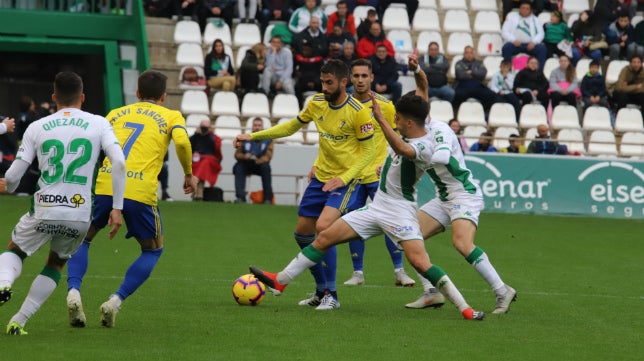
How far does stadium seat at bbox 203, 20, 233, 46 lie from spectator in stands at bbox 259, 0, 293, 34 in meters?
0.88

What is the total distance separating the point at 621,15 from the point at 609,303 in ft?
59.2

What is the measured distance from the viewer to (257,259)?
47.0ft

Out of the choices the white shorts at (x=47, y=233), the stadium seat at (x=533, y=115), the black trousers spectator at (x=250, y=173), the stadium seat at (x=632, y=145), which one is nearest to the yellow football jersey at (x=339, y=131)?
the white shorts at (x=47, y=233)

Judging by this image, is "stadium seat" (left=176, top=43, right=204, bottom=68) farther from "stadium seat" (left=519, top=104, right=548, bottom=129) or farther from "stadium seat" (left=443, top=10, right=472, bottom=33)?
"stadium seat" (left=519, top=104, right=548, bottom=129)

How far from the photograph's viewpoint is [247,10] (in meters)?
26.4

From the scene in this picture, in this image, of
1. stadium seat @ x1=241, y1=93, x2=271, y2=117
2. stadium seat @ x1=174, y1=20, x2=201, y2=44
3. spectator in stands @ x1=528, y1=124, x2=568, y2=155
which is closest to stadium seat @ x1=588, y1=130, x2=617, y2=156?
spectator in stands @ x1=528, y1=124, x2=568, y2=155

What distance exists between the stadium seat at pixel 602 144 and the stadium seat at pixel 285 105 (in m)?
6.12

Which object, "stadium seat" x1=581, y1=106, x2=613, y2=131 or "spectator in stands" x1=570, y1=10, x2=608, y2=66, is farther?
"spectator in stands" x1=570, y1=10, x2=608, y2=66

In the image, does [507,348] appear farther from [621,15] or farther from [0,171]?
[621,15]

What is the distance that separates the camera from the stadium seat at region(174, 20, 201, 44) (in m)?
25.8

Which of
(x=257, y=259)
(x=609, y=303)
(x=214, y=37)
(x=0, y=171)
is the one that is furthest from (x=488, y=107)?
(x=609, y=303)

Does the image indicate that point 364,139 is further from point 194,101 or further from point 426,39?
point 426,39

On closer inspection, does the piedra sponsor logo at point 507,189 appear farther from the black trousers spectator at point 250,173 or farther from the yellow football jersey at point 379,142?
the yellow football jersey at point 379,142

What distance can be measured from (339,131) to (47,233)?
3.43 m
